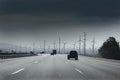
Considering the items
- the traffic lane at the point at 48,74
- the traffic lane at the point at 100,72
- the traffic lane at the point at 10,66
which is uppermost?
the traffic lane at the point at 10,66

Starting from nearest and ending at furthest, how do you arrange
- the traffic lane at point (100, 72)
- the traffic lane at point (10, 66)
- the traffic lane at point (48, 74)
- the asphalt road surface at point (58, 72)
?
the traffic lane at point (48, 74) < the asphalt road surface at point (58, 72) < the traffic lane at point (100, 72) < the traffic lane at point (10, 66)

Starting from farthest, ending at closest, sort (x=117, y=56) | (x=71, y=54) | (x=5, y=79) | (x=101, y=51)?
(x=101, y=51) → (x=117, y=56) → (x=71, y=54) → (x=5, y=79)

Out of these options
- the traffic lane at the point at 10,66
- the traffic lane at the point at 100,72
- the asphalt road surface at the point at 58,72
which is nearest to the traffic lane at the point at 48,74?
the asphalt road surface at the point at 58,72

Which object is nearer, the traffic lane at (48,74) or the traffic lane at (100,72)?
the traffic lane at (48,74)

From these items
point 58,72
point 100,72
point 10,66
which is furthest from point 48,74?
point 10,66

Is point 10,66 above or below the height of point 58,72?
above

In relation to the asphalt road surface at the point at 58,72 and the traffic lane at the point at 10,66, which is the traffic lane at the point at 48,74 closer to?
the asphalt road surface at the point at 58,72

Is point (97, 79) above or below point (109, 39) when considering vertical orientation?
below

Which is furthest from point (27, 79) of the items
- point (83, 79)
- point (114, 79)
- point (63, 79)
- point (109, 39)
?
point (109, 39)

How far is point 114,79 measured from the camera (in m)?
15.9

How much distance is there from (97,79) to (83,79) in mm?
934

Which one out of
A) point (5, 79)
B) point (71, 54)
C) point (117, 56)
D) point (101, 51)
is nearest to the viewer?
point (5, 79)

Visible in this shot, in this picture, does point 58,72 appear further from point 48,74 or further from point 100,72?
point 100,72

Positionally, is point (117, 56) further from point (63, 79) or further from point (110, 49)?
point (63, 79)
